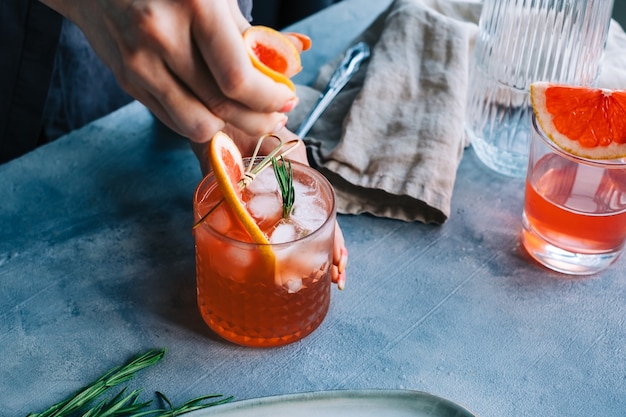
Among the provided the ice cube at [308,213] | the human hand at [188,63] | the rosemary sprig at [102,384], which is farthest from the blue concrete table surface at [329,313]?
A: the human hand at [188,63]

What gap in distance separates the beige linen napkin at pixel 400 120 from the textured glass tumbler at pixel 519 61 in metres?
0.04

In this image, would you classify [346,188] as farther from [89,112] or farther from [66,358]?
[89,112]

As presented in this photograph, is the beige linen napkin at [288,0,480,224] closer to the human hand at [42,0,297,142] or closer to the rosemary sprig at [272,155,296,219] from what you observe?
the rosemary sprig at [272,155,296,219]

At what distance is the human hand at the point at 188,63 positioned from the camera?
0.67 m

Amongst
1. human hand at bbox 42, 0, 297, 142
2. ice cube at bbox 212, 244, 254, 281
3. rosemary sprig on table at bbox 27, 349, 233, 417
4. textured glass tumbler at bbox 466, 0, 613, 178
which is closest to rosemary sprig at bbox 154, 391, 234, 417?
rosemary sprig on table at bbox 27, 349, 233, 417

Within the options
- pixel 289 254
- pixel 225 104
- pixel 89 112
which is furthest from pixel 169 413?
pixel 89 112

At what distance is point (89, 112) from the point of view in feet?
4.64

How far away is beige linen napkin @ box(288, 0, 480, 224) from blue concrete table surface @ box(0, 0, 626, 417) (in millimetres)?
42

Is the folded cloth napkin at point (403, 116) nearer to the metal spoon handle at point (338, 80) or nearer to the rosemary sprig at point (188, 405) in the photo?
the metal spoon handle at point (338, 80)

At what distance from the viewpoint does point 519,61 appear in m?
1.12

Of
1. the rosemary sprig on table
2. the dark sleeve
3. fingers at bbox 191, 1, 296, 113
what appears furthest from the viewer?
the dark sleeve

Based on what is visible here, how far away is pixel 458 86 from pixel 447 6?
0.25 m

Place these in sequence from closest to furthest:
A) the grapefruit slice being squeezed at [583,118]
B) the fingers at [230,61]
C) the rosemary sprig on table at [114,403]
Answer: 1. the fingers at [230,61]
2. the rosemary sprig on table at [114,403]
3. the grapefruit slice being squeezed at [583,118]

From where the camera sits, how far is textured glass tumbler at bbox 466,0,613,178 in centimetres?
107
